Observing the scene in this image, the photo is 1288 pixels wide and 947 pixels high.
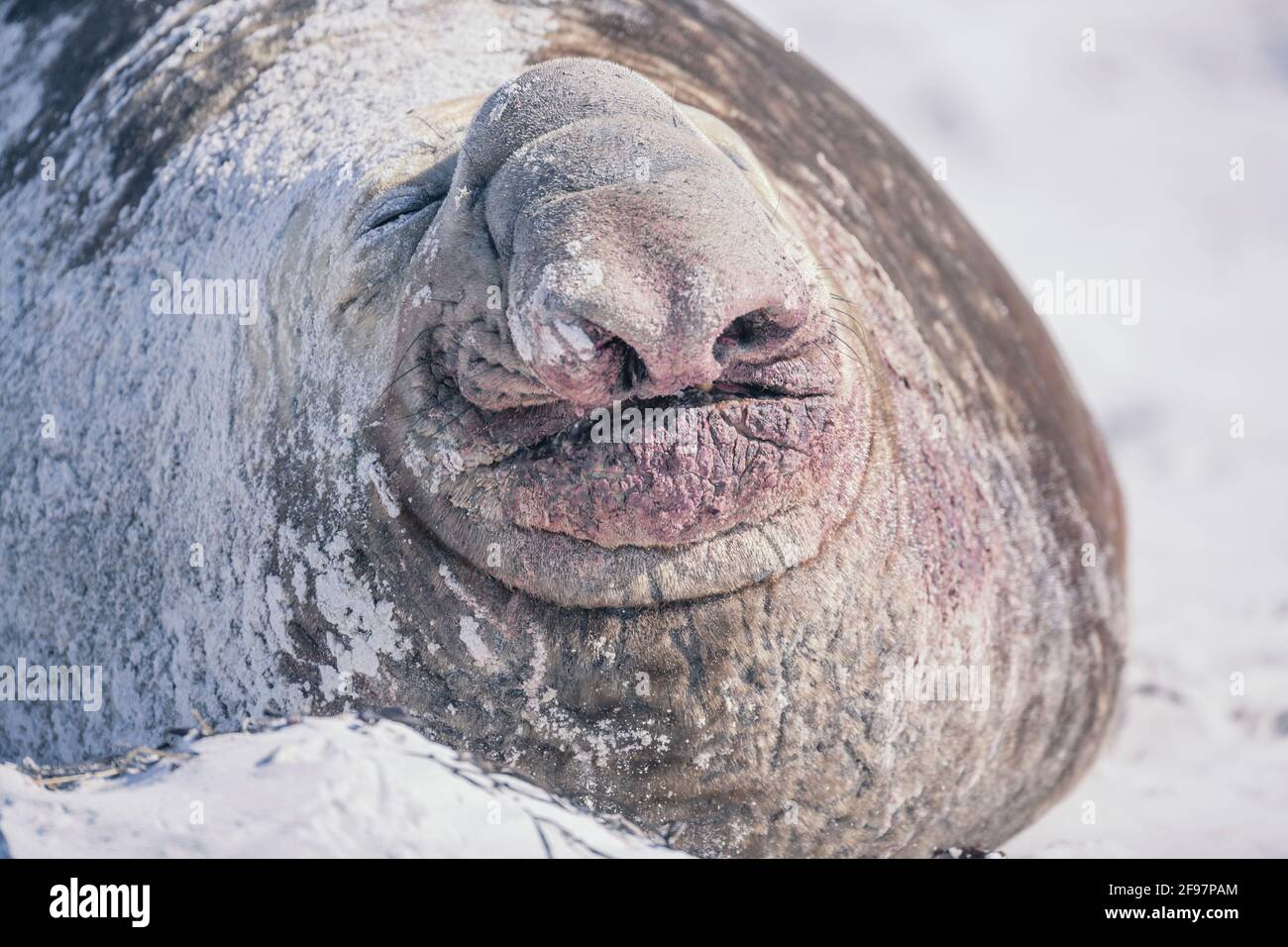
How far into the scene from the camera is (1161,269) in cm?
545

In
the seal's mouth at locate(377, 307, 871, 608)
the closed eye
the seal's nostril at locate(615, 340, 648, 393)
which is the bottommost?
the seal's mouth at locate(377, 307, 871, 608)

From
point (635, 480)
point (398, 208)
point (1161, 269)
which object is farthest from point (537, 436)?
point (1161, 269)

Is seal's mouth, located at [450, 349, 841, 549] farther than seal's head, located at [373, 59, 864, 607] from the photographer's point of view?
Yes

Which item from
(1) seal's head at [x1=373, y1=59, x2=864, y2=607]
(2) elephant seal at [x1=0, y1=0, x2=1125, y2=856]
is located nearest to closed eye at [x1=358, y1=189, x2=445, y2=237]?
(2) elephant seal at [x1=0, y1=0, x2=1125, y2=856]

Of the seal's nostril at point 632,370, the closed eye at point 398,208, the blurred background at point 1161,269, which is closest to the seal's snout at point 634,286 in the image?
the seal's nostril at point 632,370

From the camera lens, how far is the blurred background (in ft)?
11.8

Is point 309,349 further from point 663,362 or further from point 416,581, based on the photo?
point 663,362

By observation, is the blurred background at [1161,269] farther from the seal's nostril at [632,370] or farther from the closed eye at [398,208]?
the closed eye at [398,208]

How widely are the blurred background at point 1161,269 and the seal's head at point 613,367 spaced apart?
136 centimetres

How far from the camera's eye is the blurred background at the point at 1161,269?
359 cm
